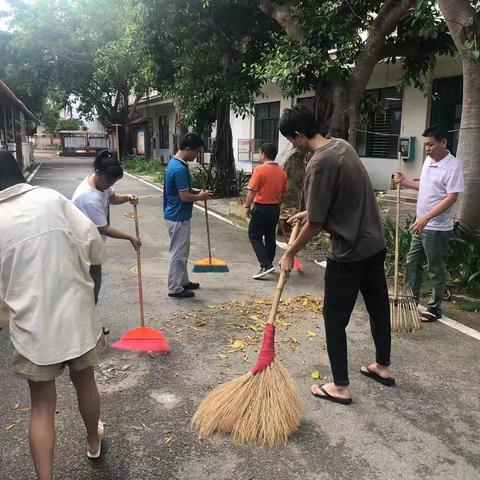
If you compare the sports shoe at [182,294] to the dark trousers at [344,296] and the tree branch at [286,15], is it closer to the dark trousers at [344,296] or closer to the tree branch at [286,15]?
the dark trousers at [344,296]

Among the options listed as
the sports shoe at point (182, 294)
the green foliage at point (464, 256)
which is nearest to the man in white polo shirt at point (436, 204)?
the green foliage at point (464, 256)

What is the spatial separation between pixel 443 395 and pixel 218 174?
11317mm

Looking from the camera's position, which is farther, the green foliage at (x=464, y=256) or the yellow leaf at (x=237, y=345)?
the green foliage at (x=464, y=256)

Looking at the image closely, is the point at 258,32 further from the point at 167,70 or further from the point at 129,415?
the point at 129,415

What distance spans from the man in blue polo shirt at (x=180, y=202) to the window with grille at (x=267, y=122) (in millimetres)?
14904

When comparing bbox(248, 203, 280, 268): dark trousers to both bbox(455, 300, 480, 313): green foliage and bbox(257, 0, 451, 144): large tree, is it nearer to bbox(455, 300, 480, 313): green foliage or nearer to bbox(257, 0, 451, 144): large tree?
bbox(455, 300, 480, 313): green foliage

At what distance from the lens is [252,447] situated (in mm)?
2949

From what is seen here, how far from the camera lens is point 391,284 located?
19.8 ft

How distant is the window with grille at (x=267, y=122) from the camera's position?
66.4 feet

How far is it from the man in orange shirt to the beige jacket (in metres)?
4.16

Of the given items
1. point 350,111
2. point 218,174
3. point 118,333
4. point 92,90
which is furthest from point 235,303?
point 92,90

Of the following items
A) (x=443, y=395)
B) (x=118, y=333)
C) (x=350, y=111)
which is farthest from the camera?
(x=350, y=111)

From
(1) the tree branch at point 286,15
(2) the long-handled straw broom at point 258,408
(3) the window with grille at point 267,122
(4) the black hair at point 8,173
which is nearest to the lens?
(4) the black hair at point 8,173

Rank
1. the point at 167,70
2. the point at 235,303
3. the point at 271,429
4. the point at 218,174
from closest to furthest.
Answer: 1. the point at 271,429
2. the point at 235,303
3. the point at 167,70
4. the point at 218,174
